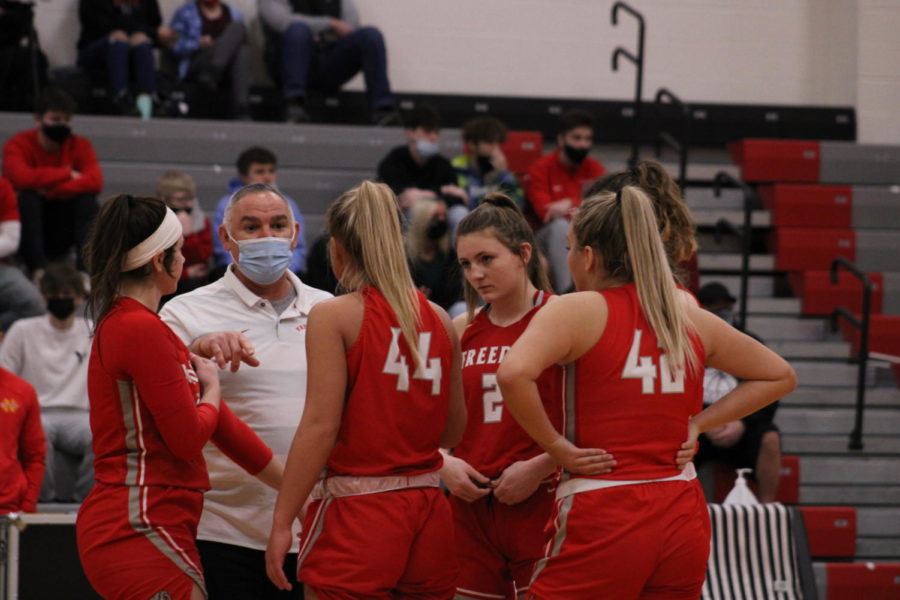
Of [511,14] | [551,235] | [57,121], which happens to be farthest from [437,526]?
[511,14]

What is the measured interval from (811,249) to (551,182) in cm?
217

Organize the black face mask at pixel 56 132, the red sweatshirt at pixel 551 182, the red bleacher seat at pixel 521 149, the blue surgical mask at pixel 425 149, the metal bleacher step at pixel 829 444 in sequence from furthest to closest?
1. the red bleacher seat at pixel 521 149
2. the red sweatshirt at pixel 551 182
3. the blue surgical mask at pixel 425 149
4. the black face mask at pixel 56 132
5. the metal bleacher step at pixel 829 444

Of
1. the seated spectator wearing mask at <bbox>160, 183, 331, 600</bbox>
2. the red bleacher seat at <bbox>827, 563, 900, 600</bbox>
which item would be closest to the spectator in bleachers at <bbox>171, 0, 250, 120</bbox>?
the red bleacher seat at <bbox>827, 563, 900, 600</bbox>

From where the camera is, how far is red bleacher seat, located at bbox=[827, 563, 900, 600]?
22.3ft

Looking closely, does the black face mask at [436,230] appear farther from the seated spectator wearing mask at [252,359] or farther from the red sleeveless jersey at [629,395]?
the red sleeveless jersey at [629,395]

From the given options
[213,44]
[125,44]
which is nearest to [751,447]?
[213,44]

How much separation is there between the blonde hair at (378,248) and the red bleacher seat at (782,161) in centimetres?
753

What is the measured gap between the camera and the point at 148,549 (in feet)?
9.44

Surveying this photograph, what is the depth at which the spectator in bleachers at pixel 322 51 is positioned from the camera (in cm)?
990

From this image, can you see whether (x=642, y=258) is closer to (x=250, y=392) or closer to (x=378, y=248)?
(x=378, y=248)

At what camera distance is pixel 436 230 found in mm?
7578

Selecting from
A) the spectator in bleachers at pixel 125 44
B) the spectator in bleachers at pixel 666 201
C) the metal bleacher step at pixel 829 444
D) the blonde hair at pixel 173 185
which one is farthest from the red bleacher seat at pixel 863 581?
the spectator in bleachers at pixel 125 44

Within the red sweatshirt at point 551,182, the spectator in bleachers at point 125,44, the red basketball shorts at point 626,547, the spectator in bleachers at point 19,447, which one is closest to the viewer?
the red basketball shorts at point 626,547

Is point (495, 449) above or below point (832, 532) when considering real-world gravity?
above
